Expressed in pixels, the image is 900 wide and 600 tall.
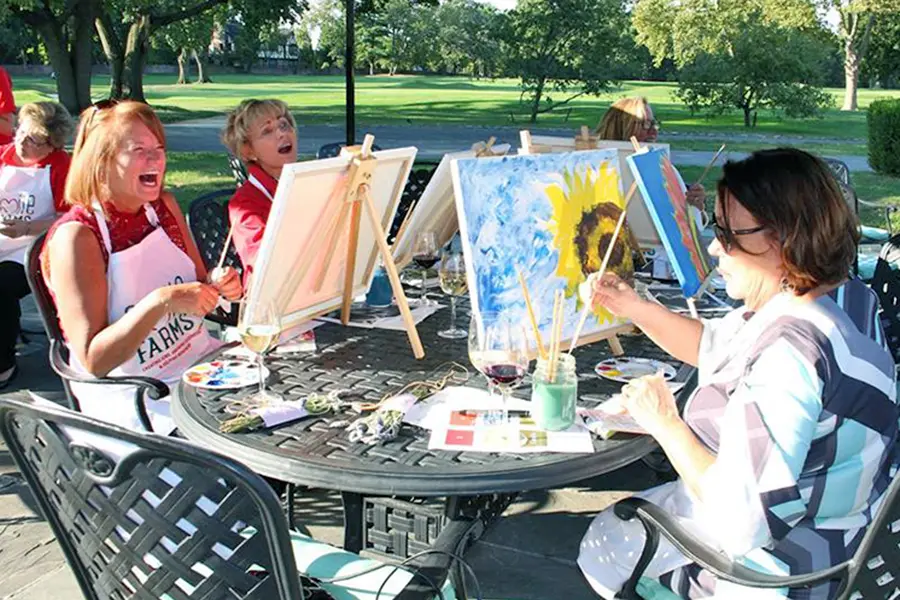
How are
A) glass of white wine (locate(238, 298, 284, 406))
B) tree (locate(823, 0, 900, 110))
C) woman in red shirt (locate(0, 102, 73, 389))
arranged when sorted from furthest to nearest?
tree (locate(823, 0, 900, 110)) < woman in red shirt (locate(0, 102, 73, 389)) < glass of white wine (locate(238, 298, 284, 406))

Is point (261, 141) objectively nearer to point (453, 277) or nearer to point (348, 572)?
point (453, 277)

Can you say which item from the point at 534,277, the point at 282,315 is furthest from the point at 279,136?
the point at 534,277

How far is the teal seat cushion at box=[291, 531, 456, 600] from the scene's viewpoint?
2.02 m

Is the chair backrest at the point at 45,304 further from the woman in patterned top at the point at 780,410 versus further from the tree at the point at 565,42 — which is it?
the tree at the point at 565,42

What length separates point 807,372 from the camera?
1.67 meters

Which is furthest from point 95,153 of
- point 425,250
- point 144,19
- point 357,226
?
point 144,19

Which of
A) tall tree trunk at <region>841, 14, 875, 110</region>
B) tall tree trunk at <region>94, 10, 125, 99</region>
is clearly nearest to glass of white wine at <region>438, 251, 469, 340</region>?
tall tree trunk at <region>94, 10, 125, 99</region>

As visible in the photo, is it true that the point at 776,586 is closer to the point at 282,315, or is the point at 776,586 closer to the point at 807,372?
the point at 807,372

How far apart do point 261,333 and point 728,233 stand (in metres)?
Result: 1.27

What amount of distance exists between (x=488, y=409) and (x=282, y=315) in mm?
850

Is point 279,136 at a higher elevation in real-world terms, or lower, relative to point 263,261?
higher

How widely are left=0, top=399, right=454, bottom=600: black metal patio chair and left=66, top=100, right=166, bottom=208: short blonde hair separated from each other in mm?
1362

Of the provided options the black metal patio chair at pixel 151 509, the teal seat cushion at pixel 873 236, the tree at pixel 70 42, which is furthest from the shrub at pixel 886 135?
the tree at pixel 70 42

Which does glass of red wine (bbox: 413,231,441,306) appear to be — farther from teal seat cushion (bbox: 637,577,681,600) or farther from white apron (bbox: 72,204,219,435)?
teal seat cushion (bbox: 637,577,681,600)
